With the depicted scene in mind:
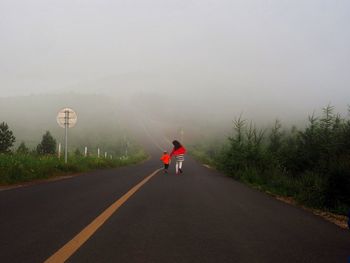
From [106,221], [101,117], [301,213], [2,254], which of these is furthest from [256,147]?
[101,117]

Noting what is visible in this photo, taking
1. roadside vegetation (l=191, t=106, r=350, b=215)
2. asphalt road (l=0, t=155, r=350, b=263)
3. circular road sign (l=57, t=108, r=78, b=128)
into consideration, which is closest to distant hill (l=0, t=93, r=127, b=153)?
circular road sign (l=57, t=108, r=78, b=128)

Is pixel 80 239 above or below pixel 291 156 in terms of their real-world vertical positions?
below

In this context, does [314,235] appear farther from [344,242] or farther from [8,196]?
[8,196]

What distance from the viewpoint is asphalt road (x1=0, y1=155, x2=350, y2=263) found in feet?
14.4

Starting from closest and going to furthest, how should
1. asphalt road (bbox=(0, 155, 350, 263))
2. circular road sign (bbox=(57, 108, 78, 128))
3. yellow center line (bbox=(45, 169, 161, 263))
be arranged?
yellow center line (bbox=(45, 169, 161, 263)), asphalt road (bbox=(0, 155, 350, 263)), circular road sign (bbox=(57, 108, 78, 128))

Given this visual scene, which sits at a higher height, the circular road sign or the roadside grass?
the circular road sign

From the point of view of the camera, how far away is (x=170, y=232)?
559 cm

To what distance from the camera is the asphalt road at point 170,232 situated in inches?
173

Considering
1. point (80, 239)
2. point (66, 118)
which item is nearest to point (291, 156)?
point (66, 118)

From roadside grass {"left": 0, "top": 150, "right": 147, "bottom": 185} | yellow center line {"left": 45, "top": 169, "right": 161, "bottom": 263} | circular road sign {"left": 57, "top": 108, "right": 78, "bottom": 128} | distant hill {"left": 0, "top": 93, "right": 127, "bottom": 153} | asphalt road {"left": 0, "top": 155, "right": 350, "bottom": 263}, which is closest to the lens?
yellow center line {"left": 45, "top": 169, "right": 161, "bottom": 263}

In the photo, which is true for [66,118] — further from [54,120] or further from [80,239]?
[54,120]

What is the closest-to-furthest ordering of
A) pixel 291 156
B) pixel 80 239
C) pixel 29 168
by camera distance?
pixel 80 239, pixel 29 168, pixel 291 156

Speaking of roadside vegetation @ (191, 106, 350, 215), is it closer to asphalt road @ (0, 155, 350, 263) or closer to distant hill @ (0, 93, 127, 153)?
asphalt road @ (0, 155, 350, 263)

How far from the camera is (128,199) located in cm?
915
